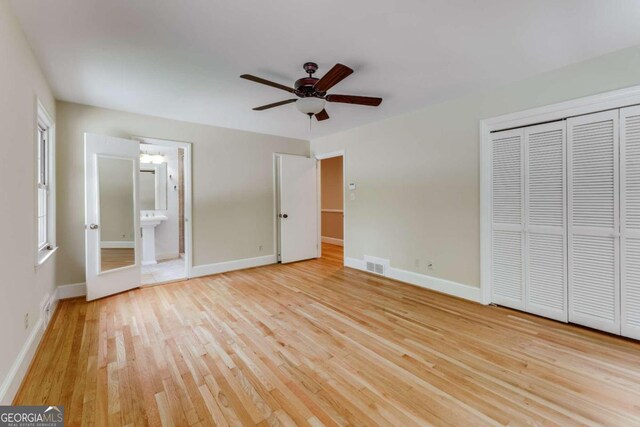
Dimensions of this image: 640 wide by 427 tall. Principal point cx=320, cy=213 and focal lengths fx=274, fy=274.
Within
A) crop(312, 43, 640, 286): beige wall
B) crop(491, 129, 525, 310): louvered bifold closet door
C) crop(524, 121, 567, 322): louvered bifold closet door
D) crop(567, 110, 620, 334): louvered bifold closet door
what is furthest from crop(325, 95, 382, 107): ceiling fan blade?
crop(567, 110, 620, 334): louvered bifold closet door

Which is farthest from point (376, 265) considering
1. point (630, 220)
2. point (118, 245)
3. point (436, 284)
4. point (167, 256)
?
point (167, 256)

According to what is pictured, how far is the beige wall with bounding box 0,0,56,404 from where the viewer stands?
166 centimetres

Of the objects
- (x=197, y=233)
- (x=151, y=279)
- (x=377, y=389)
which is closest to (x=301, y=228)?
(x=197, y=233)

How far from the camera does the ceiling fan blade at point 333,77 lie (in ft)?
6.69

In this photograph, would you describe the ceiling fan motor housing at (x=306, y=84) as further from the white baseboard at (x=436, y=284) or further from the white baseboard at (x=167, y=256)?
the white baseboard at (x=167, y=256)

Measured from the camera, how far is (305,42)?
2168 mm

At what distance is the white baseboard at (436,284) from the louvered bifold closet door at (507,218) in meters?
0.23

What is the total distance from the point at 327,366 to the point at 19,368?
81.0 inches

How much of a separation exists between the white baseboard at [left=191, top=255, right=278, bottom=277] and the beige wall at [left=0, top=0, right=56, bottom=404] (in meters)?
2.02

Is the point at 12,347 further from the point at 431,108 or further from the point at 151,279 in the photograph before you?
the point at 431,108

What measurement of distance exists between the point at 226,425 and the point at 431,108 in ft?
12.9

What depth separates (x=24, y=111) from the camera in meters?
2.11

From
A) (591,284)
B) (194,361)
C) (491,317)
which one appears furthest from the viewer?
(491,317)

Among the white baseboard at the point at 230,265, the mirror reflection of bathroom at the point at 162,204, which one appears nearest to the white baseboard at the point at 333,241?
the white baseboard at the point at 230,265
